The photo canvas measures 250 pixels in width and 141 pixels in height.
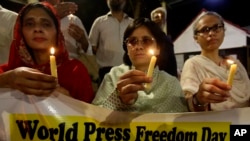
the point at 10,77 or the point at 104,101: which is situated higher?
the point at 10,77

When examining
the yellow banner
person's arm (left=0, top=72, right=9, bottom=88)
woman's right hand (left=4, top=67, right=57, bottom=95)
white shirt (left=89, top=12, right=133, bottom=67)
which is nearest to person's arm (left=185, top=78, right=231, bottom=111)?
the yellow banner

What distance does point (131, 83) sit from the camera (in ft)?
5.58

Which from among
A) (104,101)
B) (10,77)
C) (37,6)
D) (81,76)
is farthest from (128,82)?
(37,6)

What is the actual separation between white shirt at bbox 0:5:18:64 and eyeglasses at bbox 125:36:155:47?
4.35 ft

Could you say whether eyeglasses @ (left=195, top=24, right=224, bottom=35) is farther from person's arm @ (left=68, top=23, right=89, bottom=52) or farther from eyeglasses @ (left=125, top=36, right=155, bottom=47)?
person's arm @ (left=68, top=23, right=89, bottom=52)

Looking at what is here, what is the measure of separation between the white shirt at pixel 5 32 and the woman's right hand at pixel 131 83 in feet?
5.83

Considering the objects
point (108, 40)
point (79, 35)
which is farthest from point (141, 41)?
point (108, 40)

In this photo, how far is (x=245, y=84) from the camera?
2.58 m

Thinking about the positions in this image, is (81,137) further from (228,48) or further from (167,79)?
(228,48)

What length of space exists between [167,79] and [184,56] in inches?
202

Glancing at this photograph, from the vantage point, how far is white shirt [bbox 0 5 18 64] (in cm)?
325

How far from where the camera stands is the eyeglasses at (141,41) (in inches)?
94.0

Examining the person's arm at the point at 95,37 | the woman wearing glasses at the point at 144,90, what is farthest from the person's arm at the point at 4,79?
the person's arm at the point at 95,37

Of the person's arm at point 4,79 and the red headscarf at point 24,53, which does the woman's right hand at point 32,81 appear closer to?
the person's arm at point 4,79
